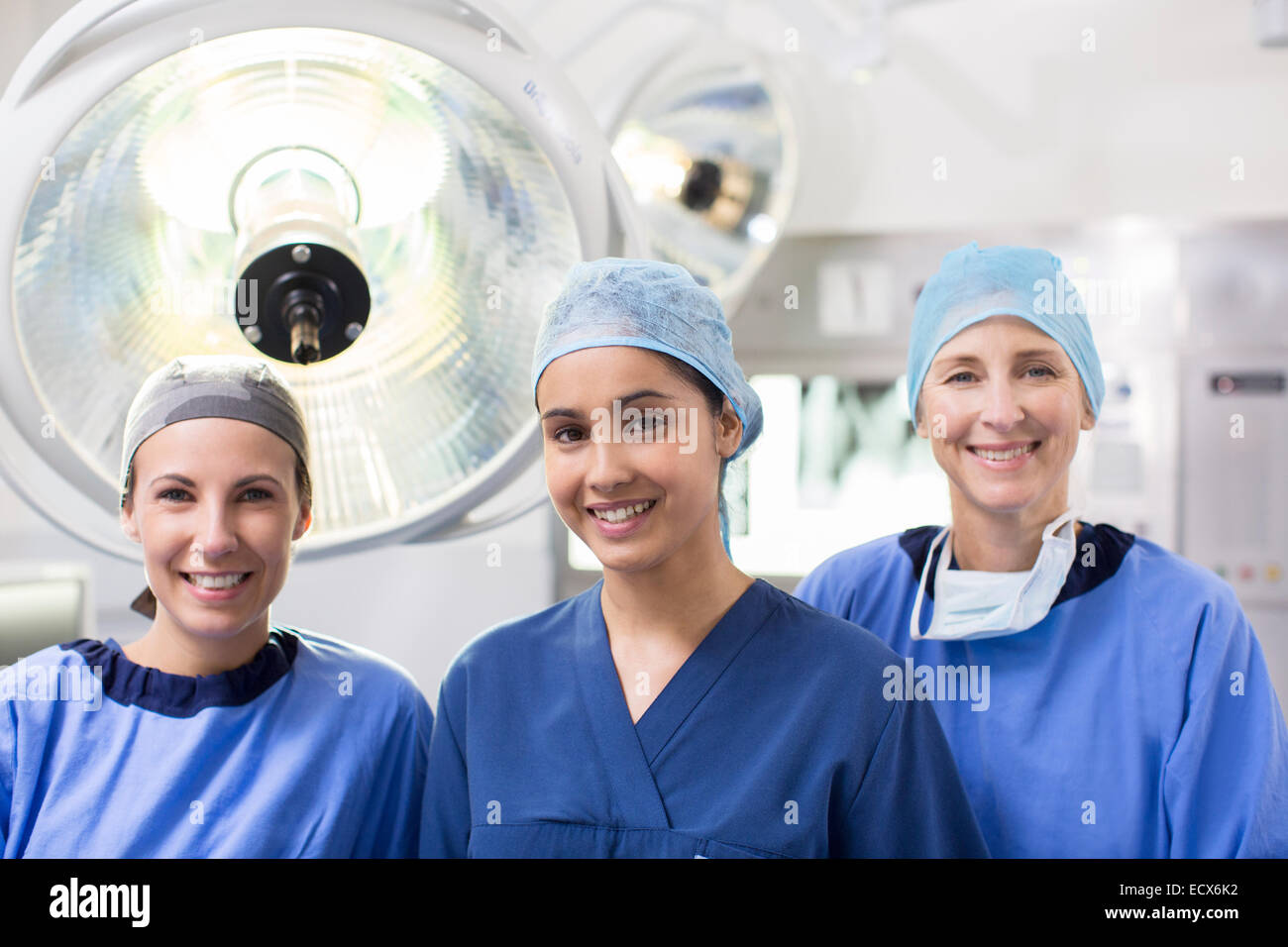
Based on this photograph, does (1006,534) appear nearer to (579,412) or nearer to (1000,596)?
(1000,596)

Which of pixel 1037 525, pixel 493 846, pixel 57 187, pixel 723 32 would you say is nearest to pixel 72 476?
pixel 57 187

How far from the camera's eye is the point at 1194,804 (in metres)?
0.98

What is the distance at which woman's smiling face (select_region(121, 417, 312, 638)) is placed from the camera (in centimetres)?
95

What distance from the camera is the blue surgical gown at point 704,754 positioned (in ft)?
2.90

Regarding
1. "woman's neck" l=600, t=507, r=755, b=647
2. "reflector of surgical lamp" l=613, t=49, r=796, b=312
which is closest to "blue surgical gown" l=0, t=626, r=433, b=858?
"woman's neck" l=600, t=507, r=755, b=647

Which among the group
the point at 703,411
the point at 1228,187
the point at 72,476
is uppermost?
the point at 1228,187

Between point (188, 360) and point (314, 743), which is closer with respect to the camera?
point (188, 360)

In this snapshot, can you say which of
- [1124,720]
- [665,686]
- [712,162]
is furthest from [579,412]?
[712,162]

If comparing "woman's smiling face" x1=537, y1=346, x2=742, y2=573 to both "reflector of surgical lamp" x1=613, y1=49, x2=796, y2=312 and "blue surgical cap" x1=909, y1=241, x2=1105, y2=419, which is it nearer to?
"blue surgical cap" x1=909, y1=241, x2=1105, y2=419

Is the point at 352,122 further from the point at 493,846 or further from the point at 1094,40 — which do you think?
the point at 1094,40

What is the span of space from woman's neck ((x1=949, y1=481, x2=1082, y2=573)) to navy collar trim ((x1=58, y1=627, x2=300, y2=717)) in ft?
2.40

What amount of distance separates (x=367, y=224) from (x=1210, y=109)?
2.53 m

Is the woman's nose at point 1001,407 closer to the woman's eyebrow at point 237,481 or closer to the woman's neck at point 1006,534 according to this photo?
the woman's neck at point 1006,534

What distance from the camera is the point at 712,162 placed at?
196 cm
